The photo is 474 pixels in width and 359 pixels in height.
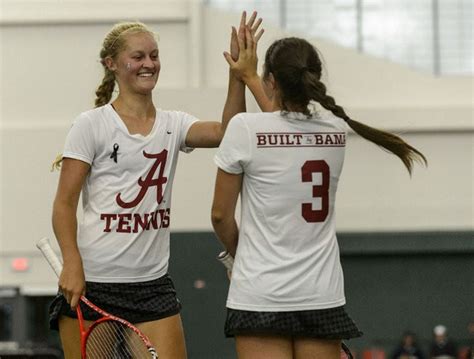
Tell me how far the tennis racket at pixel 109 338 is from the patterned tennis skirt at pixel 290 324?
47 centimetres

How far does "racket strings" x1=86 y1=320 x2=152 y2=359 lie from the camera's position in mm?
4367

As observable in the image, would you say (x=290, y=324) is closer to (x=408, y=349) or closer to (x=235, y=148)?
(x=235, y=148)

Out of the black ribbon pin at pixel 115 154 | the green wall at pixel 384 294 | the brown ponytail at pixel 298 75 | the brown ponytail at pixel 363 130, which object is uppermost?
the brown ponytail at pixel 298 75

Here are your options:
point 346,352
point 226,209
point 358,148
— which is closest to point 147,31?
point 226,209

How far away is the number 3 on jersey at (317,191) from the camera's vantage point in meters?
4.02

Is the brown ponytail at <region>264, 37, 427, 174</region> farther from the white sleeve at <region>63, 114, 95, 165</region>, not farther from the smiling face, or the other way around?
the white sleeve at <region>63, 114, 95, 165</region>

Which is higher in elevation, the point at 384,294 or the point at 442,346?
the point at 384,294

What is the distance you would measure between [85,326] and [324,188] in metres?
1.04

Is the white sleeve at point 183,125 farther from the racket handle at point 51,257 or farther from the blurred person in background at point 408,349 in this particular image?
the blurred person in background at point 408,349

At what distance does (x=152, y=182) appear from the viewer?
4.48 metres

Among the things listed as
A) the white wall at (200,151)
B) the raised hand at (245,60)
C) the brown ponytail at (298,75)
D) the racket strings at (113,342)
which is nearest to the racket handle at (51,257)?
the racket strings at (113,342)

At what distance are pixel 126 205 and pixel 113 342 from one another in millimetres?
483

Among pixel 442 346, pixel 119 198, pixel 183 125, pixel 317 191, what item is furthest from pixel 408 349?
pixel 317 191

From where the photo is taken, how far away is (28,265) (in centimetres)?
1848
